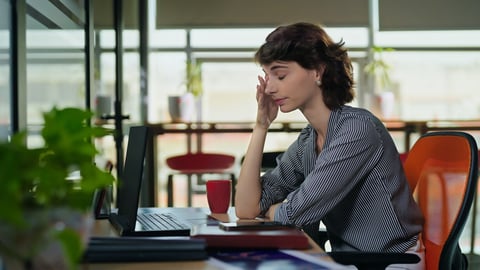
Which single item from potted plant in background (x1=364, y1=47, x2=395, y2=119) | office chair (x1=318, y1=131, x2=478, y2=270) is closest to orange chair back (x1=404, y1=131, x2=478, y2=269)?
office chair (x1=318, y1=131, x2=478, y2=270)

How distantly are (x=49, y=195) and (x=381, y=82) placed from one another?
574cm

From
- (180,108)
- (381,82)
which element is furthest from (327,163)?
(381,82)

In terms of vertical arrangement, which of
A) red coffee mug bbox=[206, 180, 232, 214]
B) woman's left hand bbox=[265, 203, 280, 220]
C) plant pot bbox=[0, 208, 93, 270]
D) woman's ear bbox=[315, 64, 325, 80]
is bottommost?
woman's left hand bbox=[265, 203, 280, 220]

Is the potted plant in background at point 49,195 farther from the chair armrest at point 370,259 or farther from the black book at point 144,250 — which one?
the chair armrest at point 370,259

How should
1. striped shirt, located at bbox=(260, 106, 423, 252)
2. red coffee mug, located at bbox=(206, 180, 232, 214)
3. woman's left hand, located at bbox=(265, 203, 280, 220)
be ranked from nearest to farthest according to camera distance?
striped shirt, located at bbox=(260, 106, 423, 252)
woman's left hand, located at bbox=(265, 203, 280, 220)
red coffee mug, located at bbox=(206, 180, 232, 214)

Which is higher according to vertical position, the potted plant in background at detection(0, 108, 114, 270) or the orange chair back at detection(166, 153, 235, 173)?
the potted plant in background at detection(0, 108, 114, 270)

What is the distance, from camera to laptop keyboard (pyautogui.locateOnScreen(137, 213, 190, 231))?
1.69m

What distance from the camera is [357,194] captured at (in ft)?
6.07

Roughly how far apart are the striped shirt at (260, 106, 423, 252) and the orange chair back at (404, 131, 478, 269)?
63 millimetres

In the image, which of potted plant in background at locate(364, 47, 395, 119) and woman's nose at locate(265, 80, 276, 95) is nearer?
woman's nose at locate(265, 80, 276, 95)

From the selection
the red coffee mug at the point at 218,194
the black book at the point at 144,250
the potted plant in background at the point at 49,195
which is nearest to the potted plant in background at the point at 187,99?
the red coffee mug at the point at 218,194

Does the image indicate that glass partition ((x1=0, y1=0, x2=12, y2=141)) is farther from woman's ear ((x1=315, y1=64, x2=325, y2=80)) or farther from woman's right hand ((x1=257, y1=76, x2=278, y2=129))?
woman's ear ((x1=315, y1=64, x2=325, y2=80))

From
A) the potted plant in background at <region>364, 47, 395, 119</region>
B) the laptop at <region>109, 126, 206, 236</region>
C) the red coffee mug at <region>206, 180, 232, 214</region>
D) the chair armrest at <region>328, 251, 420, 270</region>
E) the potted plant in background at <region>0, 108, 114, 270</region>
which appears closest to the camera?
the potted plant in background at <region>0, 108, 114, 270</region>

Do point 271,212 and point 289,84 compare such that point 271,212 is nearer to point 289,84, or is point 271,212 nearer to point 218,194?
point 218,194
